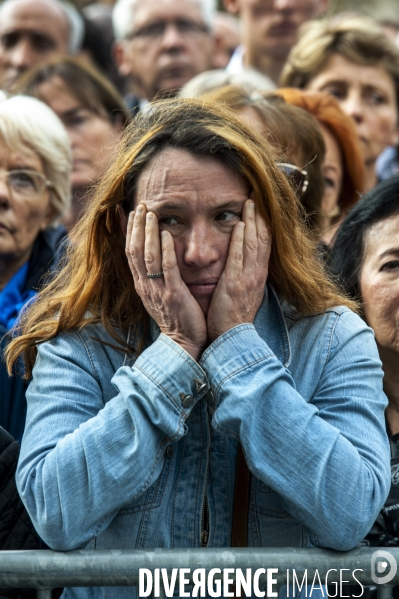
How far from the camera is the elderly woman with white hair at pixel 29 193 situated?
349 cm

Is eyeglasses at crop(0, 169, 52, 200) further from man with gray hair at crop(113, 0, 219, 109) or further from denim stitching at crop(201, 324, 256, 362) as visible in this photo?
man with gray hair at crop(113, 0, 219, 109)

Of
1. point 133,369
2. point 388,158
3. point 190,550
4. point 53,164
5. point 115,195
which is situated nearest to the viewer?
point 190,550

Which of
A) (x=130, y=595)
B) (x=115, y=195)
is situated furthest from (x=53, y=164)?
(x=130, y=595)

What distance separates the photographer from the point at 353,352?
218cm

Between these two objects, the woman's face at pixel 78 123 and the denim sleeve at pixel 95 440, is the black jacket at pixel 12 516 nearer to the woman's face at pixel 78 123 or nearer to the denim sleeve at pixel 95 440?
the denim sleeve at pixel 95 440

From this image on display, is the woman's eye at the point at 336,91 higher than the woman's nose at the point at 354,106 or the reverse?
higher

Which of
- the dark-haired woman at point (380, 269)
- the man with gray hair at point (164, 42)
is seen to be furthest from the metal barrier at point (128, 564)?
the man with gray hair at point (164, 42)

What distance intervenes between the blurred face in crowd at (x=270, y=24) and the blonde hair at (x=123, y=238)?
3.54 meters

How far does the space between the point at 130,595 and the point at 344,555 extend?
0.53 m

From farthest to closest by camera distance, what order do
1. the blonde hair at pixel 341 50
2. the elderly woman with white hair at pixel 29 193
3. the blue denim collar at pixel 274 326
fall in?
the blonde hair at pixel 341 50 < the elderly woman with white hair at pixel 29 193 < the blue denim collar at pixel 274 326

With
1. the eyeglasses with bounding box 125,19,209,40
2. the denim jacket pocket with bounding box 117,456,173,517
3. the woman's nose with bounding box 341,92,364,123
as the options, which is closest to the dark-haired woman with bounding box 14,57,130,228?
the eyeglasses with bounding box 125,19,209,40

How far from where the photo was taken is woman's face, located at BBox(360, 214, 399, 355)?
9.11 ft

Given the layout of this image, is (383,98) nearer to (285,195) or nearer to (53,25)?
(53,25)

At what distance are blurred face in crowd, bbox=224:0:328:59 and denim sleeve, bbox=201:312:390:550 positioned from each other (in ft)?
13.2
